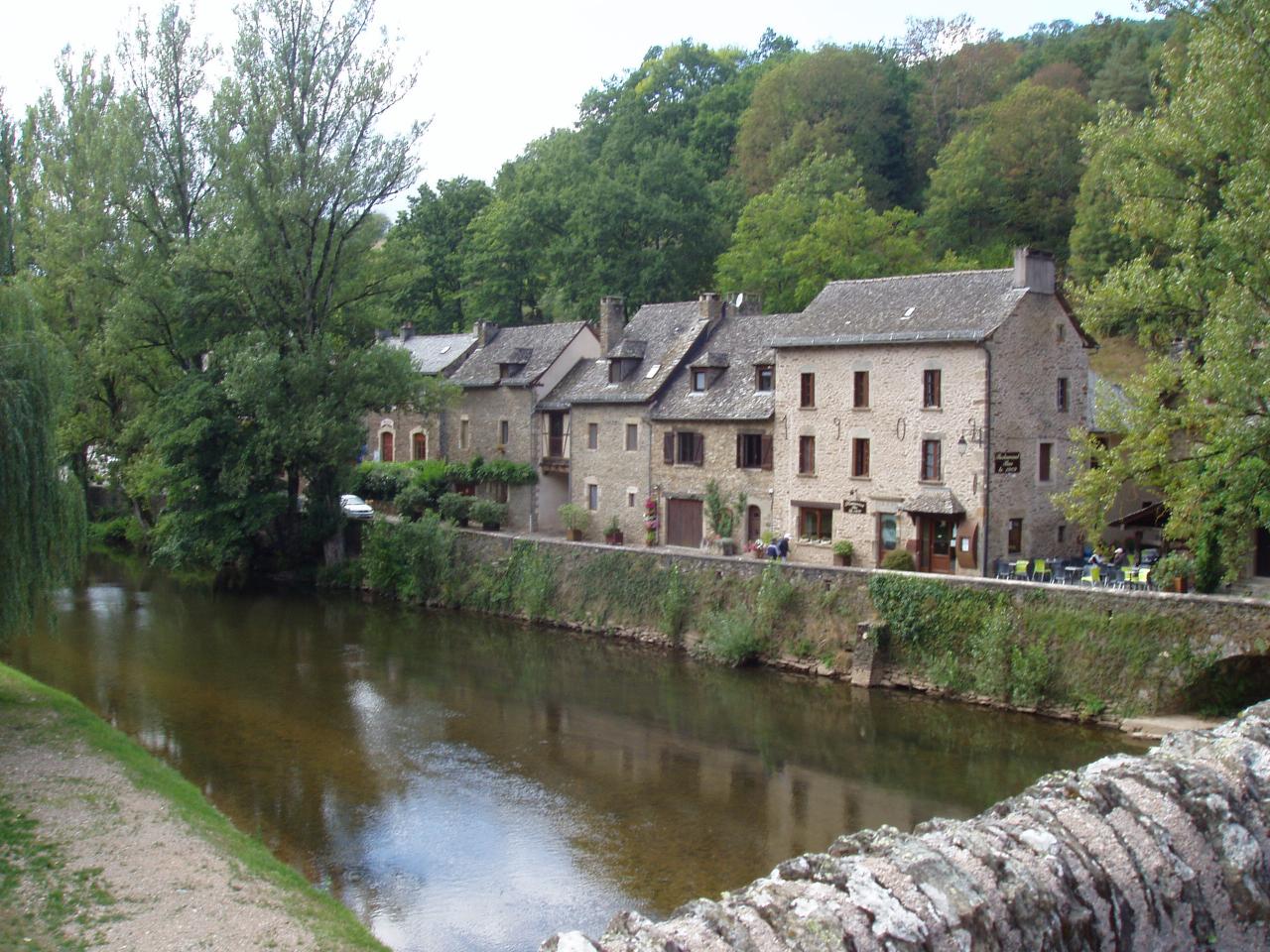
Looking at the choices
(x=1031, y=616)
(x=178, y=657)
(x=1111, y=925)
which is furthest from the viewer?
(x=178, y=657)

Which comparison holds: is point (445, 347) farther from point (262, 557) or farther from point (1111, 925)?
point (1111, 925)

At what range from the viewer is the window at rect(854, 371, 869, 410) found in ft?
98.7

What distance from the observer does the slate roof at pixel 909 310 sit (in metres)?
28.3

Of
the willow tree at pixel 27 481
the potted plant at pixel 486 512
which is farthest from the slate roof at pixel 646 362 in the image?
the willow tree at pixel 27 481

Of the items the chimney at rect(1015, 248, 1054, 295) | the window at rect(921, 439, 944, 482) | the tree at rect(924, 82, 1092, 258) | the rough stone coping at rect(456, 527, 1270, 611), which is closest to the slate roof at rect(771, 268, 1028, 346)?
the chimney at rect(1015, 248, 1054, 295)

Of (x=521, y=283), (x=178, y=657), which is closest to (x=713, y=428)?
(x=178, y=657)

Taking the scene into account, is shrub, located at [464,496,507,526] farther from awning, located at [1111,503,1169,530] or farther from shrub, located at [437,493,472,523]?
awning, located at [1111,503,1169,530]

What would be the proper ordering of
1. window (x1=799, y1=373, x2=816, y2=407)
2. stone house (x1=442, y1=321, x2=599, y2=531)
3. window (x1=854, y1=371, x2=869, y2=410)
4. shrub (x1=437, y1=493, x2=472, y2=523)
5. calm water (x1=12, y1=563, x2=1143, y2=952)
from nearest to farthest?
calm water (x1=12, y1=563, x2=1143, y2=952) < window (x1=854, y1=371, x2=869, y2=410) < window (x1=799, y1=373, x2=816, y2=407) < shrub (x1=437, y1=493, x2=472, y2=523) < stone house (x1=442, y1=321, x2=599, y2=531)

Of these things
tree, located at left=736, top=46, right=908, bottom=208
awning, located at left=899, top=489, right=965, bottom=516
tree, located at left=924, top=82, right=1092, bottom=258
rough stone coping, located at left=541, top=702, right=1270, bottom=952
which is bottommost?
rough stone coping, located at left=541, top=702, right=1270, bottom=952

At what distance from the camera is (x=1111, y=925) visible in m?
5.54

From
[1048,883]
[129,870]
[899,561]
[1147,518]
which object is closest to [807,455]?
[899,561]

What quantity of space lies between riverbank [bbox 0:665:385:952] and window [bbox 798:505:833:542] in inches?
737

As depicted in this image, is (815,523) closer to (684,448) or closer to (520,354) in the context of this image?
(684,448)

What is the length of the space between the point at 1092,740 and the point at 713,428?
53.2 ft
